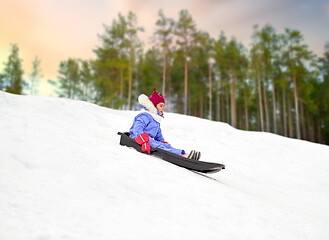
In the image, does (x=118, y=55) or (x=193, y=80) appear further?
(x=193, y=80)

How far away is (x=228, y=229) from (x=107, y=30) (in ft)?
79.7

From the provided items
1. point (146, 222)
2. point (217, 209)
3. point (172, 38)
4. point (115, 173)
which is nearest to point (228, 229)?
point (217, 209)

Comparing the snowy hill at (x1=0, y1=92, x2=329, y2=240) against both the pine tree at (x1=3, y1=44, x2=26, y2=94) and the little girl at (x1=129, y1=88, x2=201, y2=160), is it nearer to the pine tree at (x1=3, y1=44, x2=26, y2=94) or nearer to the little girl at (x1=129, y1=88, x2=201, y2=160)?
the little girl at (x1=129, y1=88, x2=201, y2=160)

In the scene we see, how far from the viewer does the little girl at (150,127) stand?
3682 millimetres

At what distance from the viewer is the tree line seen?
2250 cm

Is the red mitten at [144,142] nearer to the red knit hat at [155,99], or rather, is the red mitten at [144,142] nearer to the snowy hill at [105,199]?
the snowy hill at [105,199]

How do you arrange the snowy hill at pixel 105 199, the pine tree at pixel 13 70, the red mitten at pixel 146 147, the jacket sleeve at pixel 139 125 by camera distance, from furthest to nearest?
the pine tree at pixel 13 70 < the jacket sleeve at pixel 139 125 < the red mitten at pixel 146 147 < the snowy hill at pixel 105 199

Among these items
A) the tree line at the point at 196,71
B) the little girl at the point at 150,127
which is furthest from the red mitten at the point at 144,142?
the tree line at the point at 196,71

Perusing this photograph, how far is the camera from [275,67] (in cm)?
2697

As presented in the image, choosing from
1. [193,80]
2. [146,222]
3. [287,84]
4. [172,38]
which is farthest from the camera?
[193,80]

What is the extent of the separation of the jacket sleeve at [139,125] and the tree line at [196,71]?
14.3 metres

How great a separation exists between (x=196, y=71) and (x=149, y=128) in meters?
28.3

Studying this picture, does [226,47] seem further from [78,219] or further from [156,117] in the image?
[78,219]

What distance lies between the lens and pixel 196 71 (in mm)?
31297
